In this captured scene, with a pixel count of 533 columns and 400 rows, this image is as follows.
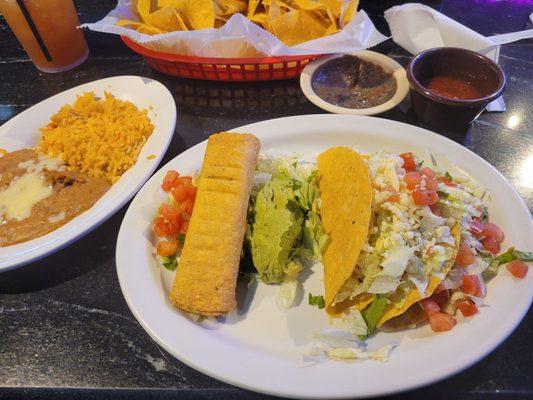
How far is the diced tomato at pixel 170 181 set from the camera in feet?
5.57

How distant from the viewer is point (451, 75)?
7.01 ft

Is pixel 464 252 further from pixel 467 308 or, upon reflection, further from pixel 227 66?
pixel 227 66

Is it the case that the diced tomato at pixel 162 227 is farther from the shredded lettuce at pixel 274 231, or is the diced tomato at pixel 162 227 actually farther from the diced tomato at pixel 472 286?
the diced tomato at pixel 472 286

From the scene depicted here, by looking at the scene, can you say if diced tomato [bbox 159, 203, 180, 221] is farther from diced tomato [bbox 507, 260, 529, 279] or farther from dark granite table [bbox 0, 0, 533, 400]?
diced tomato [bbox 507, 260, 529, 279]

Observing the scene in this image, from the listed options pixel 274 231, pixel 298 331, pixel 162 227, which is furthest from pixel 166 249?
pixel 298 331

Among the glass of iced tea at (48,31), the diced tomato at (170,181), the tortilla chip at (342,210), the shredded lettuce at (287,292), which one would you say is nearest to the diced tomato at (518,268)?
the tortilla chip at (342,210)

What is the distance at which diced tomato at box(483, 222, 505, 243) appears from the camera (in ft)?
4.86

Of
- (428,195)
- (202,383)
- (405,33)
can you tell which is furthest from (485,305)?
(405,33)

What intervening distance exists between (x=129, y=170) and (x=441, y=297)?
1.41 meters

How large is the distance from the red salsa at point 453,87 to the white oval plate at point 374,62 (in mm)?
149

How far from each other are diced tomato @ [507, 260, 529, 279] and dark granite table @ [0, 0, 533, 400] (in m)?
0.20

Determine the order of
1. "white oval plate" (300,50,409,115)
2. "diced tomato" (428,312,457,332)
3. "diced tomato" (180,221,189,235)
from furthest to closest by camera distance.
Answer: "white oval plate" (300,50,409,115)
"diced tomato" (180,221,189,235)
"diced tomato" (428,312,457,332)

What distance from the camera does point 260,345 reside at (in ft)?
4.45

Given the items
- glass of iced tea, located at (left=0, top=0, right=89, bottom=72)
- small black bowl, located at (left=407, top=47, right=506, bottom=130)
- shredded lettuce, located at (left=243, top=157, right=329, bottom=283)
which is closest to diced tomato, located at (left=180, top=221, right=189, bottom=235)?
shredded lettuce, located at (left=243, top=157, right=329, bottom=283)
